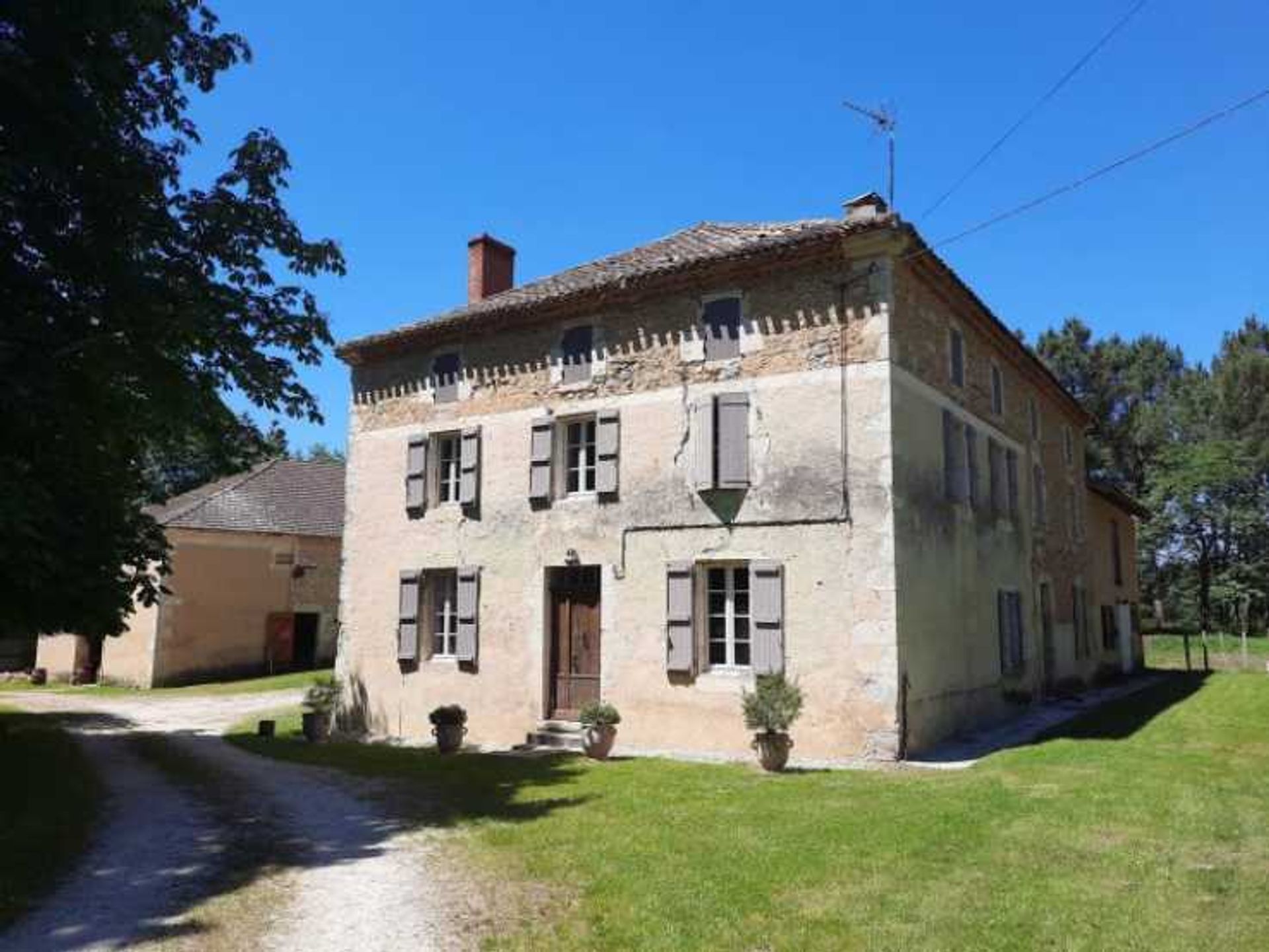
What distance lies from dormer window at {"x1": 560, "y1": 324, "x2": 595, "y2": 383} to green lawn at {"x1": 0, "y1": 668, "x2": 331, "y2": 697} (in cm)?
1307

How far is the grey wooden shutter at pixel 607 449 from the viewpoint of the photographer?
546 inches

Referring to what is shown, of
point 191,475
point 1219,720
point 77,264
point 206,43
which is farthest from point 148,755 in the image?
point 191,475

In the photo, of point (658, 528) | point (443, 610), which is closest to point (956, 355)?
point (658, 528)

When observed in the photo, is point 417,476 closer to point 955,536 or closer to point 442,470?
point 442,470

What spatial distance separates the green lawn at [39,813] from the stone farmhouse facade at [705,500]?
5.00 meters

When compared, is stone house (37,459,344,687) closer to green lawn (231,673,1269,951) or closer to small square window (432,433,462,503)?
small square window (432,433,462,503)

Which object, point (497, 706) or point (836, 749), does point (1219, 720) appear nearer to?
point (836, 749)

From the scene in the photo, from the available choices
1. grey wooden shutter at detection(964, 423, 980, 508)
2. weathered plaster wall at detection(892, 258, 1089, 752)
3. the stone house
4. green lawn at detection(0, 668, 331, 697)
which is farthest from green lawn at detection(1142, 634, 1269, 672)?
the stone house

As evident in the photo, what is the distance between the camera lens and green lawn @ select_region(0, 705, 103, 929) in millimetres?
6301

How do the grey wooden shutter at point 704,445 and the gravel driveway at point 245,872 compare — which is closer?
the gravel driveway at point 245,872

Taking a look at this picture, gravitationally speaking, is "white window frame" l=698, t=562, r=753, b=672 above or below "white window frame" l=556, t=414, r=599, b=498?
below

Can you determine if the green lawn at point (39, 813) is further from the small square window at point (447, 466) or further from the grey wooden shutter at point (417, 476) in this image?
the small square window at point (447, 466)

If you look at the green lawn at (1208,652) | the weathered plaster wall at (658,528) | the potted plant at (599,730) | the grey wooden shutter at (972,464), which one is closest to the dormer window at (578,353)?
the weathered plaster wall at (658,528)

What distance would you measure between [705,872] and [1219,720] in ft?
37.7
